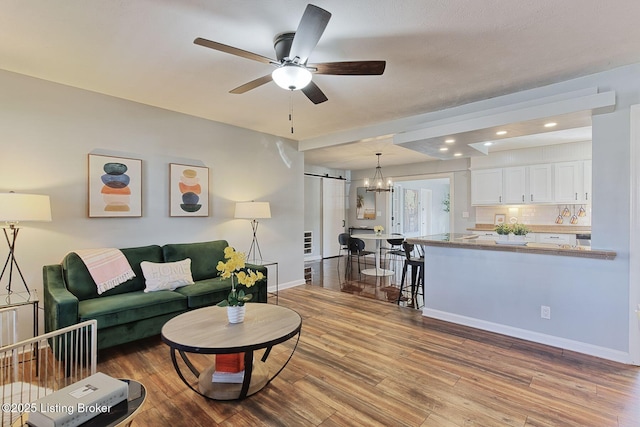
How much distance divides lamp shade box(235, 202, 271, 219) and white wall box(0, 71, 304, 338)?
0.88ft

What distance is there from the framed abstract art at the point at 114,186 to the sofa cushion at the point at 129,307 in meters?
0.97

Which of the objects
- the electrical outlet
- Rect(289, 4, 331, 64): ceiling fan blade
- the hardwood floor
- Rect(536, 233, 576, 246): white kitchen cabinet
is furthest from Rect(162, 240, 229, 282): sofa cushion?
Rect(536, 233, 576, 246): white kitchen cabinet

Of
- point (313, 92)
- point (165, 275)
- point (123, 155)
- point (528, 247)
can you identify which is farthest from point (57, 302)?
point (528, 247)

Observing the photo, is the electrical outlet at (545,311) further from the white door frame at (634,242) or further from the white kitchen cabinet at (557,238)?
the white kitchen cabinet at (557,238)

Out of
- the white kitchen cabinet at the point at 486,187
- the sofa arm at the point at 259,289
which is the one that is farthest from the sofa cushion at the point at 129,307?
the white kitchen cabinet at the point at 486,187

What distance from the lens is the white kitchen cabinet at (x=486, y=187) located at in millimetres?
6223

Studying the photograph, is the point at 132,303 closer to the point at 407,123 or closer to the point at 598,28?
the point at 407,123

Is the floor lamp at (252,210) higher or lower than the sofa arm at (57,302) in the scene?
higher

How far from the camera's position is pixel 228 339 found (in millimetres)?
2025

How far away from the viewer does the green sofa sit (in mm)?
2594

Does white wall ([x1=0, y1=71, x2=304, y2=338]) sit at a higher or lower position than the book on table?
higher

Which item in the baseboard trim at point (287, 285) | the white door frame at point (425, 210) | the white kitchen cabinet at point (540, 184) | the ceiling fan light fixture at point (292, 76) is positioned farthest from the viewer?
the white door frame at point (425, 210)

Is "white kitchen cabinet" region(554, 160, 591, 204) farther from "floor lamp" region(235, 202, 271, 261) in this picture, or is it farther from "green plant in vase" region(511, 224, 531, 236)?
"floor lamp" region(235, 202, 271, 261)

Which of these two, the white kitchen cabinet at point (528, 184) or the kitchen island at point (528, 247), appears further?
the white kitchen cabinet at point (528, 184)
